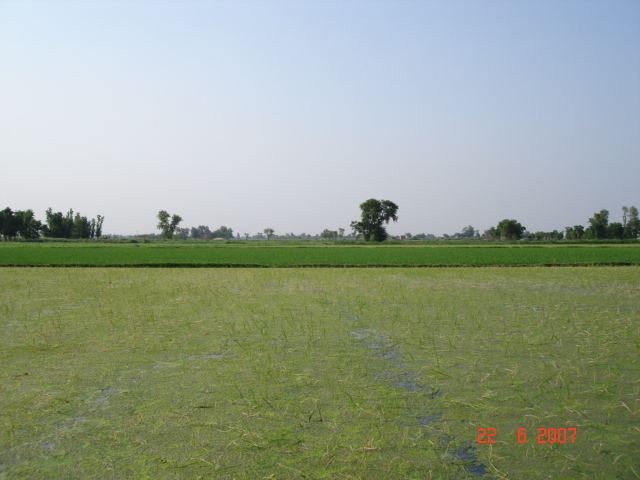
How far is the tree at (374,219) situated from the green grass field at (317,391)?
224ft

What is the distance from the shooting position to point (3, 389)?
4430 mm

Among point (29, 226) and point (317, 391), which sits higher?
point (29, 226)

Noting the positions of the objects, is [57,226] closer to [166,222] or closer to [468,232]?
[166,222]

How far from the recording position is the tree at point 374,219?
77312 mm

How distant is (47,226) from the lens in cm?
9344

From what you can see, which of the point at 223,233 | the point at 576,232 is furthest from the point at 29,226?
the point at 576,232

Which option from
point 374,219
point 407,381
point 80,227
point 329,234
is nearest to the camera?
point 407,381

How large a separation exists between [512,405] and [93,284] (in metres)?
12.6

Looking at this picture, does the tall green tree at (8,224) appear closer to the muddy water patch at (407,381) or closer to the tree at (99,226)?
the tree at (99,226)

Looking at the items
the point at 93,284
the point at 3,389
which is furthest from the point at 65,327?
the point at 93,284
